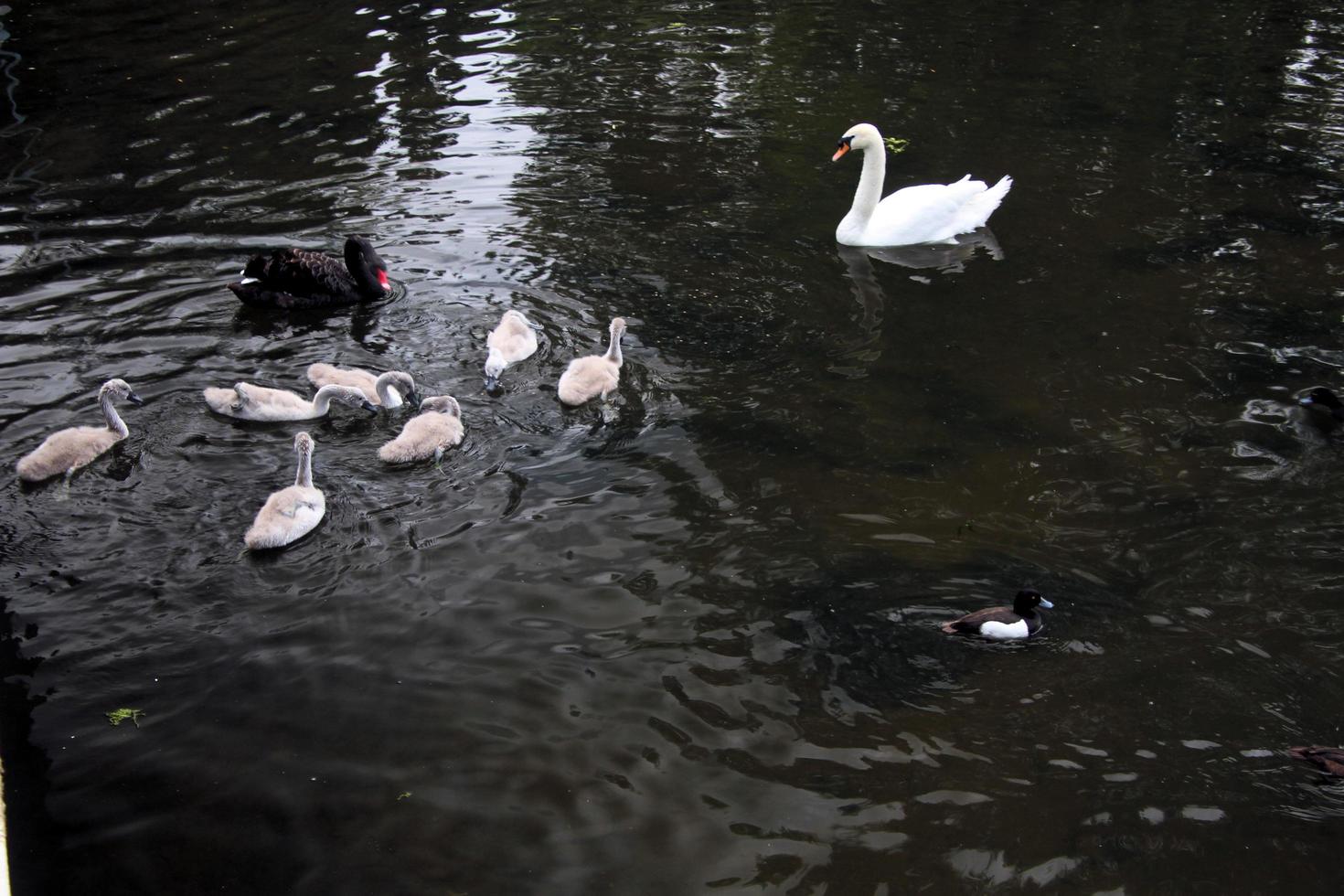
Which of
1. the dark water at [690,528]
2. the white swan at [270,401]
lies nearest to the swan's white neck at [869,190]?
the dark water at [690,528]

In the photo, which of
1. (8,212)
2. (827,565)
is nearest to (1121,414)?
(827,565)

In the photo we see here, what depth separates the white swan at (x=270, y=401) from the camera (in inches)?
297

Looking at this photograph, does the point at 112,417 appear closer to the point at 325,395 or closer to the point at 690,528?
the point at 325,395

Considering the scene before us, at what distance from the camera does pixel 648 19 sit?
19516 millimetres

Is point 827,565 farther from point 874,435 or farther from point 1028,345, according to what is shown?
point 1028,345

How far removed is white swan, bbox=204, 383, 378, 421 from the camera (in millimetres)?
7555

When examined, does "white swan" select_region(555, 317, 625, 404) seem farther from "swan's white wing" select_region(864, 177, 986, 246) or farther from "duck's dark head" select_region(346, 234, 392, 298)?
"swan's white wing" select_region(864, 177, 986, 246)

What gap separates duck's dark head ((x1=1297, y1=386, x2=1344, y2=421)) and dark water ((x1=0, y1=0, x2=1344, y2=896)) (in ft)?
0.80

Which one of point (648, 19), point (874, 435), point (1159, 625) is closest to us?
point (1159, 625)

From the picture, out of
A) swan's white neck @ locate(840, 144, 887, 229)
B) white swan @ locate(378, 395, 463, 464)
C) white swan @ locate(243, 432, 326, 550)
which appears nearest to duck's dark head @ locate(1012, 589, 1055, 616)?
white swan @ locate(378, 395, 463, 464)

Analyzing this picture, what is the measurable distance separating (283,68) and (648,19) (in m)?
6.60

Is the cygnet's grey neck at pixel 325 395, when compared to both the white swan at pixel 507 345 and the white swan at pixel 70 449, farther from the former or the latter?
the white swan at pixel 70 449

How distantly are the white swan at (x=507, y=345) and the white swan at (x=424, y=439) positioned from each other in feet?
2.39

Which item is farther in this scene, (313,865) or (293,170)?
(293,170)
